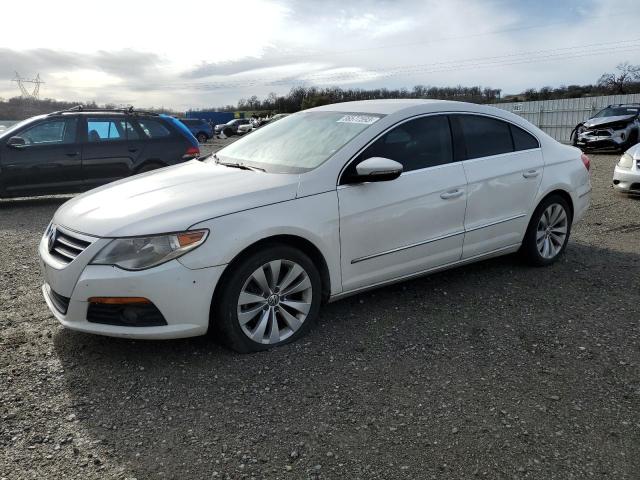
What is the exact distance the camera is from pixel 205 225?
10.3ft

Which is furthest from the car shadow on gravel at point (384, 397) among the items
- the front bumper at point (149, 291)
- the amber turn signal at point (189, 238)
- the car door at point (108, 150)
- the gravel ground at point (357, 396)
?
the car door at point (108, 150)

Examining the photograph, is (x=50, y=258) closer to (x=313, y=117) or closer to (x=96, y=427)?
(x=96, y=427)

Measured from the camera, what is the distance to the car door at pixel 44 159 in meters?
8.67

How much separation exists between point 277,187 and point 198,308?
91cm

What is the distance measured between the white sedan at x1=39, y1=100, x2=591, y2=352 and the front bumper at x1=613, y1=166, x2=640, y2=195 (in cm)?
443

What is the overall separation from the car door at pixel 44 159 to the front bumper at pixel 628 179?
28.8ft

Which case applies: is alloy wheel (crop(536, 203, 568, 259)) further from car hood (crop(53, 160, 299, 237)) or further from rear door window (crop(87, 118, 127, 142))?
rear door window (crop(87, 118, 127, 142))

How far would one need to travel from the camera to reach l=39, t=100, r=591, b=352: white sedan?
122 inches

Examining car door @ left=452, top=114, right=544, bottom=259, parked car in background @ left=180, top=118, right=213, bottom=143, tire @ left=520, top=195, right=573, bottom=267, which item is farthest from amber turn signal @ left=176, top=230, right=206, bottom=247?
parked car in background @ left=180, top=118, right=213, bottom=143

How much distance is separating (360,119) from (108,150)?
20.4 ft

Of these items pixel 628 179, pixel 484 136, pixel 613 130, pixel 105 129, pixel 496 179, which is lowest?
pixel 628 179

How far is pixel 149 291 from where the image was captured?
119 inches

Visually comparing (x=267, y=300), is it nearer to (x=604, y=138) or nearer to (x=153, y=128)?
(x=153, y=128)

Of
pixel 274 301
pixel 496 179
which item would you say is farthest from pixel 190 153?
pixel 274 301
